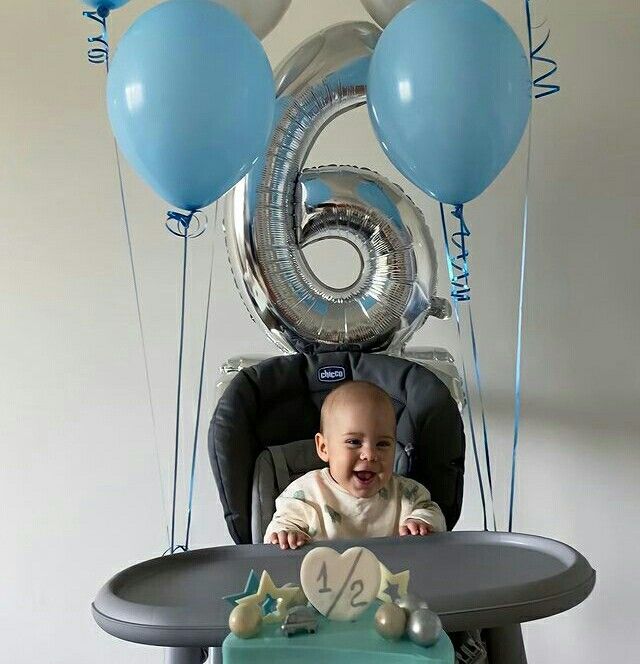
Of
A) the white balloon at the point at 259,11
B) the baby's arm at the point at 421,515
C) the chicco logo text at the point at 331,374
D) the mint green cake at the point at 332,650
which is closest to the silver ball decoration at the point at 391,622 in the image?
the mint green cake at the point at 332,650

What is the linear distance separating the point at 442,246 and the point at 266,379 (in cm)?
68

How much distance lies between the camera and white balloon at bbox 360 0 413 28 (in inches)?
65.3

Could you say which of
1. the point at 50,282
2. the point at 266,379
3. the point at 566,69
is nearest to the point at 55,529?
the point at 50,282

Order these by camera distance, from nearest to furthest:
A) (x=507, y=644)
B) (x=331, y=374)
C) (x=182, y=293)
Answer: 1. (x=507, y=644)
2. (x=331, y=374)
3. (x=182, y=293)

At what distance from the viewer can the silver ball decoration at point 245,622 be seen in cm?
94

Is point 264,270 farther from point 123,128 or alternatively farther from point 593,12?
point 593,12

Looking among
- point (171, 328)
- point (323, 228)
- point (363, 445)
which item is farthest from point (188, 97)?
point (171, 328)

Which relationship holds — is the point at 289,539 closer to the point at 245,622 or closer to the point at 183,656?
the point at 183,656

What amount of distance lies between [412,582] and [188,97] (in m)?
0.76

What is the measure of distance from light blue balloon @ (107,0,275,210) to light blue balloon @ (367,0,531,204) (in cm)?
22

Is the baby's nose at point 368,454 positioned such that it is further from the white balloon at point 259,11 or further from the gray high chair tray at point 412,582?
the white balloon at point 259,11

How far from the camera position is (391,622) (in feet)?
3.04

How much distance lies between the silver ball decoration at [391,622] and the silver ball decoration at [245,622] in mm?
130

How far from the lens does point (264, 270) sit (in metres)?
1.66
